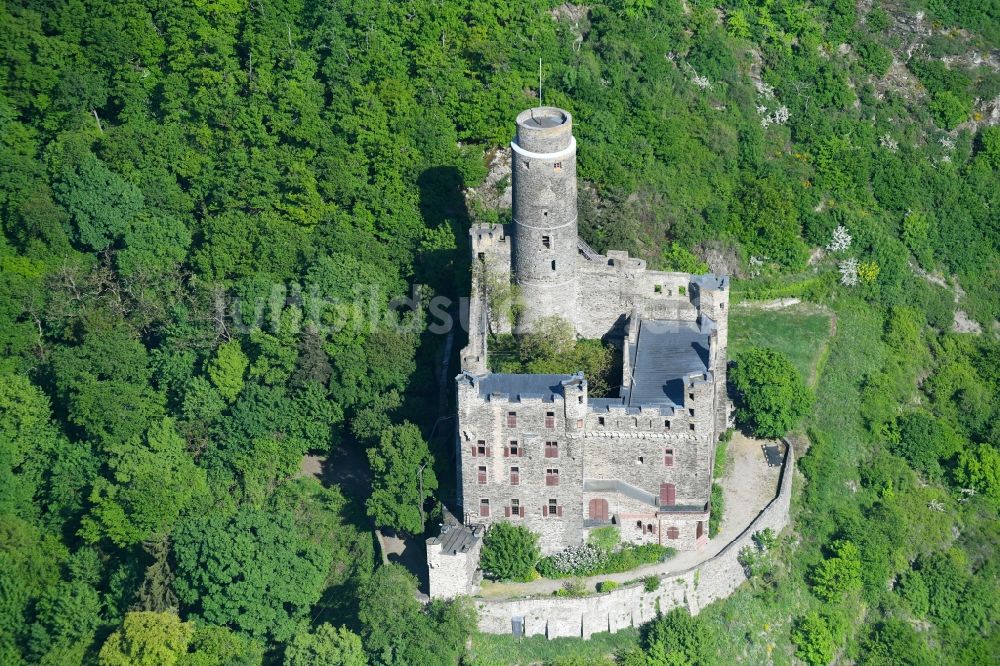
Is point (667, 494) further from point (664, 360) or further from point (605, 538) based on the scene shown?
point (664, 360)

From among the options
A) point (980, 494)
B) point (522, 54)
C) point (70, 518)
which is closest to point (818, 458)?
point (980, 494)

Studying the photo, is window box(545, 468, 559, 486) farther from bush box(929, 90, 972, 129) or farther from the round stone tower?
bush box(929, 90, 972, 129)

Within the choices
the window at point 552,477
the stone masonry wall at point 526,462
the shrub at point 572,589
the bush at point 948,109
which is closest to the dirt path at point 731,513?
the shrub at point 572,589

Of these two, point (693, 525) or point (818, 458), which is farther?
point (818, 458)

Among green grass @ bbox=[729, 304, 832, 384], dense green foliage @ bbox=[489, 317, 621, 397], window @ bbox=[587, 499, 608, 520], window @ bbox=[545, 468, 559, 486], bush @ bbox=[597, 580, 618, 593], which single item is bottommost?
green grass @ bbox=[729, 304, 832, 384]

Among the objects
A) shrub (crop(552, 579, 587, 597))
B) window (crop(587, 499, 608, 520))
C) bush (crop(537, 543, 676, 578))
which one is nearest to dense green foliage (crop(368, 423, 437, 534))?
bush (crop(537, 543, 676, 578))

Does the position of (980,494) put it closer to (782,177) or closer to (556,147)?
(782,177)
